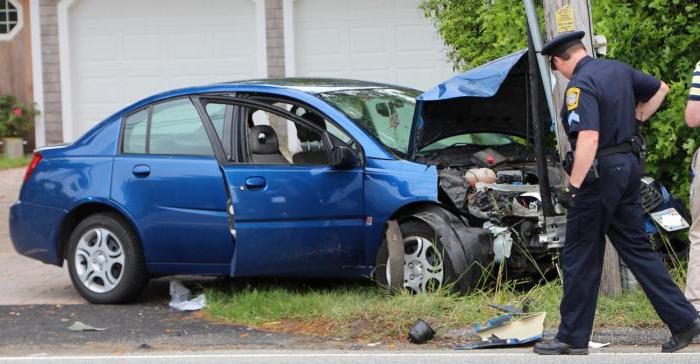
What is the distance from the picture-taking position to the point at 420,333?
7.25m

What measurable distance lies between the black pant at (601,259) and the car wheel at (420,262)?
130 cm

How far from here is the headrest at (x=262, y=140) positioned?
28.6 ft

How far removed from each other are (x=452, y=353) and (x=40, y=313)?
10.4 ft

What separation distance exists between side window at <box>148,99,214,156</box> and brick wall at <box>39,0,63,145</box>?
27.7 ft

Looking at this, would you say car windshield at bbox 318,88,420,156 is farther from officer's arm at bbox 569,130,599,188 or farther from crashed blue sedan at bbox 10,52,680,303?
officer's arm at bbox 569,130,599,188

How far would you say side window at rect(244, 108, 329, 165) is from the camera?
8.70m

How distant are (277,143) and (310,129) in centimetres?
29

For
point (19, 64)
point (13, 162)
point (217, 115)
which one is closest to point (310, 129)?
point (217, 115)

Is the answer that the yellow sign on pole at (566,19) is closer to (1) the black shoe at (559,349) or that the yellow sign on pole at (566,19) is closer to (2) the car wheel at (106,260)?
(1) the black shoe at (559,349)

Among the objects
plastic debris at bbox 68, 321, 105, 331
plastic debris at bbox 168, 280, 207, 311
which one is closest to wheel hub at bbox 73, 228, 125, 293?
plastic debris at bbox 168, 280, 207, 311

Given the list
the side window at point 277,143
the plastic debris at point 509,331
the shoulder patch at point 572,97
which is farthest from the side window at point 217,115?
the shoulder patch at point 572,97

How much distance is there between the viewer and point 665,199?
8055 millimetres

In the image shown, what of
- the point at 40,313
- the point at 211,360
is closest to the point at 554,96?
the point at 211,360

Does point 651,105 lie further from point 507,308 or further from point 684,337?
point 507,308
